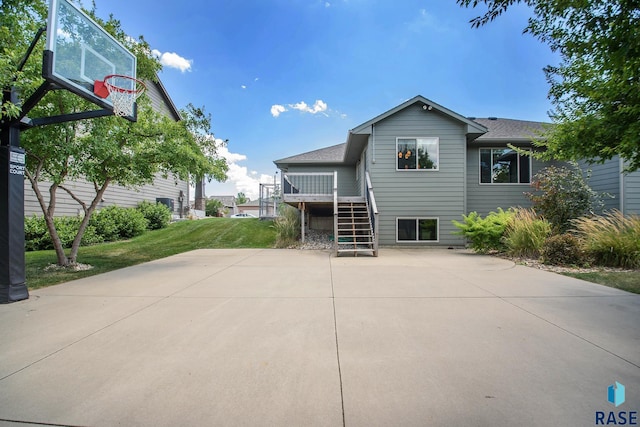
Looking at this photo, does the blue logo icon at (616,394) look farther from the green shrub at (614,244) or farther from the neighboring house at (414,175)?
the neighboring house at (414,175)

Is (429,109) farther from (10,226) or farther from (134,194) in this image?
(134,194)

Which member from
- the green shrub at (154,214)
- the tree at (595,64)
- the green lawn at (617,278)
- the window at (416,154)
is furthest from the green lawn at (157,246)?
the green lawn at (617,278)

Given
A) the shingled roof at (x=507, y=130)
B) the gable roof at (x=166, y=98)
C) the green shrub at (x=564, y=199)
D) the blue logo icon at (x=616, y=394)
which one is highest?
the gable roof at (x=166, y=98)

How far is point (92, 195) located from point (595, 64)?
620 inches

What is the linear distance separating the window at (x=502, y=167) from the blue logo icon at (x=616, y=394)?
1079 centimetres

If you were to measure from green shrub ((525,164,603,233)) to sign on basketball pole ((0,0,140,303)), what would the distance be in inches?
467

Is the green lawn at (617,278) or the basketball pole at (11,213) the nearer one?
the basketball pole at (11,213)

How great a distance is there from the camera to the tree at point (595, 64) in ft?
8.33

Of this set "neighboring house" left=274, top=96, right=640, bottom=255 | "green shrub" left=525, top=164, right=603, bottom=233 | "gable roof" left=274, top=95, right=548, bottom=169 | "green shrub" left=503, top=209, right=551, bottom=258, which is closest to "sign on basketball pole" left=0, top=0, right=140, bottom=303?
"neighboring house" left=274, top=96, right=640, bottom=255

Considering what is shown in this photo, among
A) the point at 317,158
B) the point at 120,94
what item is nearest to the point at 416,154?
the point at 317,158

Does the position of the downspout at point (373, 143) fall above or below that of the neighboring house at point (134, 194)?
above

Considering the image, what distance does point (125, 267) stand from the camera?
6527 mm

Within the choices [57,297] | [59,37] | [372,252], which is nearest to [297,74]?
[372,252]

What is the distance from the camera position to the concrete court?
5.71 ft
